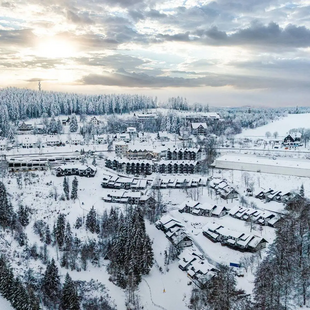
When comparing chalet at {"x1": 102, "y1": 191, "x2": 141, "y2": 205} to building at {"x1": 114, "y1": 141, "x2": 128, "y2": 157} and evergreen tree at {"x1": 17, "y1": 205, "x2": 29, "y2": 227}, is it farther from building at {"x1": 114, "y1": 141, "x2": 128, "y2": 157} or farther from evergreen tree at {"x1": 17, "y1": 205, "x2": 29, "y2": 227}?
building at {"x1": 114, "y1": 141, "x2": 128, "y2": 157}

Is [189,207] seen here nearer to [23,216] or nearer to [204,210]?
[204,210]

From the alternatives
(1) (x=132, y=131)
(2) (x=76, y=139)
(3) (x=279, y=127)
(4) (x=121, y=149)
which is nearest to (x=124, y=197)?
(4) (x=121, y=149)

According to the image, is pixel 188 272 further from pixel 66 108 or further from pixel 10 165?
pixel 66 108

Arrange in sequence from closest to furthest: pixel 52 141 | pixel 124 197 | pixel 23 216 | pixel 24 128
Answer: pixel 23 216, pixel 124 197, pixel 52 141, pixel 24 128

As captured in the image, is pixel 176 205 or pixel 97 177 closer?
pixel 176 205

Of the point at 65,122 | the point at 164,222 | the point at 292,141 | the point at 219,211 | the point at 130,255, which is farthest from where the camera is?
the point at 65,122

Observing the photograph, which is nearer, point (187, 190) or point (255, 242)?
point (255, 242)

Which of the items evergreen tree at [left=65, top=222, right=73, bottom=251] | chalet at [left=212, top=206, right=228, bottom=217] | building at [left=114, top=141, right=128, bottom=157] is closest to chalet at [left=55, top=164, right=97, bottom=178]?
building at [left=114, top=141, right=128, bottom=157]

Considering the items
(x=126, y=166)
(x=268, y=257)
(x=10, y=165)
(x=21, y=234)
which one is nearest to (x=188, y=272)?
(x=268, y=257)
